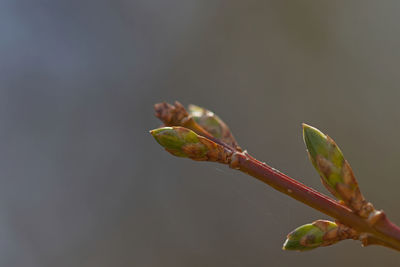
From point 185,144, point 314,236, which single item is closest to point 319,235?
point 314,236

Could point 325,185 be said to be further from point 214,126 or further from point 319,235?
point 214,126

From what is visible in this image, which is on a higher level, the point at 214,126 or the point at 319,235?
the point at 214,126

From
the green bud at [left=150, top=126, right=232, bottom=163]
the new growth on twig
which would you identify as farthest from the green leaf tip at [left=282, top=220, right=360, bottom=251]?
the green bud at [left=150, top=126, right=232, bottom=163]

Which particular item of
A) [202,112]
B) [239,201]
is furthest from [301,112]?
[202,112]

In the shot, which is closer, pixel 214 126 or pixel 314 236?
pixel 314 236

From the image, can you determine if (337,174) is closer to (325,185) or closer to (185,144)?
(325,185)
